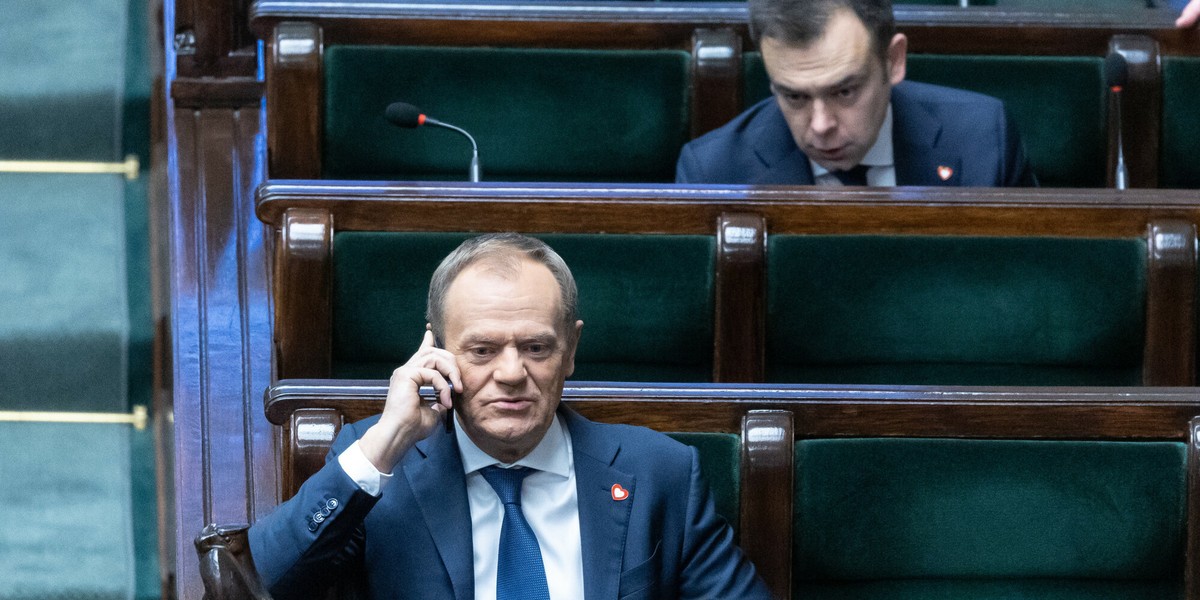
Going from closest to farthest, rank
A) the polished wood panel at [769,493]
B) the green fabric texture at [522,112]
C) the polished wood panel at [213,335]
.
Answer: the polished wood panel at [769,493], the polished wood panel at [213,335], the green fabric texture at [522,112]

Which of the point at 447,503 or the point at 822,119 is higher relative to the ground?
the point at 822,119

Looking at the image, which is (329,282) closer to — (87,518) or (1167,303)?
(87,518)

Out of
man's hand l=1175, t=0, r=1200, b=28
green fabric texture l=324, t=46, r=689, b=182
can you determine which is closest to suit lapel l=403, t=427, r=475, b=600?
green fabric texture l=324, t=46, r=689, b=182

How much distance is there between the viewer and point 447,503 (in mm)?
606

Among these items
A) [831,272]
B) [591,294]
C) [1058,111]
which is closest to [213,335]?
[591,294]

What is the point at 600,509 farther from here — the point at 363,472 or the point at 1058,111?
the point at 1058,111

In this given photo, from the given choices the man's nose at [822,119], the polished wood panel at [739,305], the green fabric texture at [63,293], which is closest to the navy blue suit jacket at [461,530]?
the polished wood panel at [739,305]

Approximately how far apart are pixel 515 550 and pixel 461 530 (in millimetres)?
22

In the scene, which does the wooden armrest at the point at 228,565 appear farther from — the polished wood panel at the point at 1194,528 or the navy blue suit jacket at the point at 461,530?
the polished wood panel at the point at 1194,528

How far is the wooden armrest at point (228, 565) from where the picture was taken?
0.55 m

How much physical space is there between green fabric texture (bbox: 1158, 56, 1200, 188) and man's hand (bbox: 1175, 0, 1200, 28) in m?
0.02

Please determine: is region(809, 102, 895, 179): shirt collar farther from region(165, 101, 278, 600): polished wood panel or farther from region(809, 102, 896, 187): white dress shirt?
region(165, 101, 278, 600): polished wood panel

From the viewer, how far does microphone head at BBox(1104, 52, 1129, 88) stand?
856 mm

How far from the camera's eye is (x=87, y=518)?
0.87 metres
